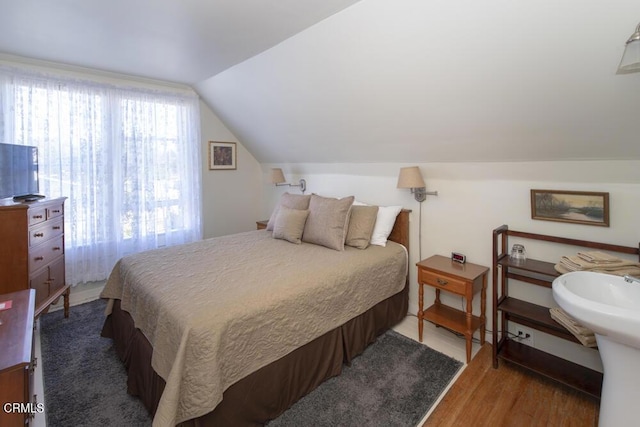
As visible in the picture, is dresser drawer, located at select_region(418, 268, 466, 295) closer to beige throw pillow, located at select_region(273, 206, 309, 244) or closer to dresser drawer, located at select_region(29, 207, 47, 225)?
beige throw pillow, located at select_region(273, 206, 309, 244)

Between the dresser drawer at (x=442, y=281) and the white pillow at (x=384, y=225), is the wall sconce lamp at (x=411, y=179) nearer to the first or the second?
the white pillow at (x=384, y=225)

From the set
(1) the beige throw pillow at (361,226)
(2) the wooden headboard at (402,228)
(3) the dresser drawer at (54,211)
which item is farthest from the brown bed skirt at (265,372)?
(3) the dresser drawer at (54,211)

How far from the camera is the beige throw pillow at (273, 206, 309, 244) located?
2826 millimetres

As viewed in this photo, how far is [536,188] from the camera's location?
6.84ft

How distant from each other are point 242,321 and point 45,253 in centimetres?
200

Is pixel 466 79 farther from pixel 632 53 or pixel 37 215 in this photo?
pixel 37 215

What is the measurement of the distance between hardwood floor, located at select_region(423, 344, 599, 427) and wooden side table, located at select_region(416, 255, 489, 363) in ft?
0.77

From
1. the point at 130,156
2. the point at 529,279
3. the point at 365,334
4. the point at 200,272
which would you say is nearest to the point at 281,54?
the point at 200,272

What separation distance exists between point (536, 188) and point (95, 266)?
13.6 ft

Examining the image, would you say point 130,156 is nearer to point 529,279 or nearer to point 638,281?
point 529,279

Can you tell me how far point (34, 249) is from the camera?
7.21 ft

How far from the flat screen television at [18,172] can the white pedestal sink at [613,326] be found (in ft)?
11.6

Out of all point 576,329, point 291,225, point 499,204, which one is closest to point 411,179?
point 499,204

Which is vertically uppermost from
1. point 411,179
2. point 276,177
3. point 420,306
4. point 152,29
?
point 152,29
